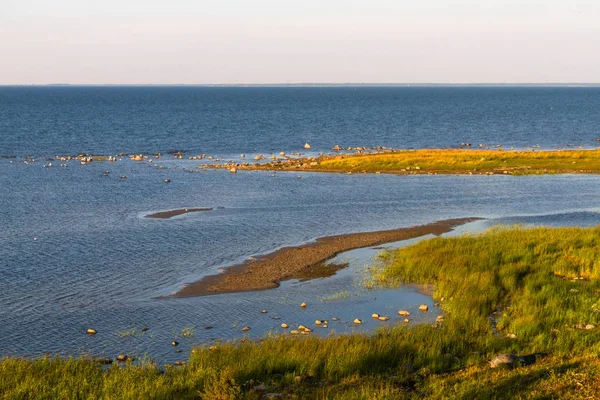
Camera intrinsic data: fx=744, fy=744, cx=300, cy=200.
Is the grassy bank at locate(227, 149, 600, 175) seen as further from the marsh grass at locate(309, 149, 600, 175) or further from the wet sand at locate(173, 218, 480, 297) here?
the wet sand at locate(173, 218, 480, 297)

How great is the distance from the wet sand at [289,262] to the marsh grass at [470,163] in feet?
86.2

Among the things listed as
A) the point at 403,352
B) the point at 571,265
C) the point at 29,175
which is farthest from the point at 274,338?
the point at 29,175

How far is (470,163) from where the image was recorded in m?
67.6

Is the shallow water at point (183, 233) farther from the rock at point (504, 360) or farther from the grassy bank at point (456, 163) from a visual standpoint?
the rock at point (504, 360)

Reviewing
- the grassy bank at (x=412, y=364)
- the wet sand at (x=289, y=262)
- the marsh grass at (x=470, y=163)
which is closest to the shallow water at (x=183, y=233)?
the wet sand at (x=289, y=262)

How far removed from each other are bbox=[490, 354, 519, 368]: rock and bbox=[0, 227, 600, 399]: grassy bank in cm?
24

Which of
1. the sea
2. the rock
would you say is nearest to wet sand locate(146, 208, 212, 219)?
the sea

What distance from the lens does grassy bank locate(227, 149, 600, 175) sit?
6511 cm

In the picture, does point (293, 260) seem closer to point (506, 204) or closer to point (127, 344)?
point (127, 344)

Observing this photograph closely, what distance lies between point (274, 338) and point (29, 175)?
48.6 metres

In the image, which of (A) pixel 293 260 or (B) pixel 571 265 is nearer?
(B) pixel 571 265

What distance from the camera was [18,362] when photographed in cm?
1762

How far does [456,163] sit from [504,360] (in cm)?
5180

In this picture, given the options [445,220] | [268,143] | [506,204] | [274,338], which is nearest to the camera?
[274,338]
